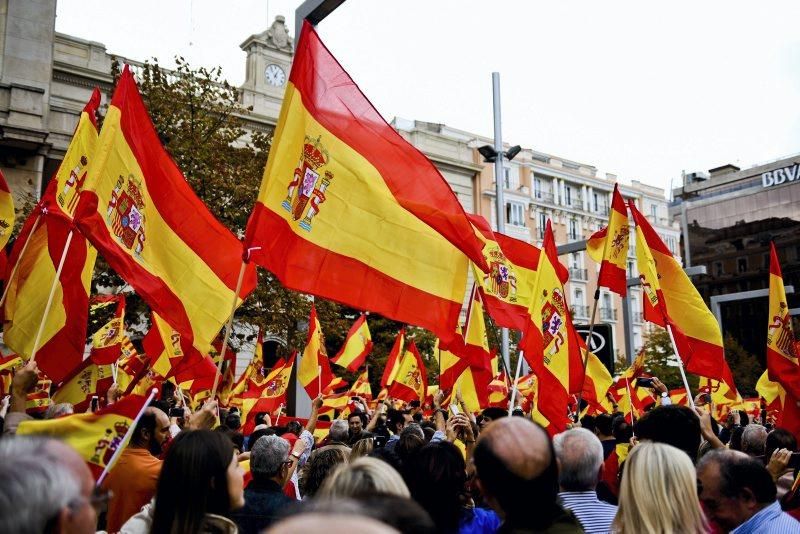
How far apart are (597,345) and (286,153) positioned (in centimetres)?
960

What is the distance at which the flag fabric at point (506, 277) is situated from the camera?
8.64 metres

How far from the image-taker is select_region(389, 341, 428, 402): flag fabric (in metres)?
13.7

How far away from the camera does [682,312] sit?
850 cm

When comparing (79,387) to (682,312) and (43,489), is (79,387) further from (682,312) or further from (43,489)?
(682,312)

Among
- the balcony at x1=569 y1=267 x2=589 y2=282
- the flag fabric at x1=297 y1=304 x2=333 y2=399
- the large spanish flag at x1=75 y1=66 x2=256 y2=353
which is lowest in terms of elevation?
the flag fabric at x1=297 y1=304 x2=333 y2=399

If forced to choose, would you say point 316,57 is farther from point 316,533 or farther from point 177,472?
point 316,533

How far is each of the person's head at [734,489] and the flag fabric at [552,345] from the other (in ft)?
11.9

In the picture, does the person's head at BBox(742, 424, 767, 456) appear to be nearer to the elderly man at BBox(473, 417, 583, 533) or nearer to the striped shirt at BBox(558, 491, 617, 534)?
the striped shirt at BBox(558, 491, 617, 534)

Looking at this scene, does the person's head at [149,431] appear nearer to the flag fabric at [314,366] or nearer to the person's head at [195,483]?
the person's head at [195,483]

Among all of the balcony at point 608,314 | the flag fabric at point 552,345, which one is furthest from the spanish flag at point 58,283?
the balcony at point 608,314

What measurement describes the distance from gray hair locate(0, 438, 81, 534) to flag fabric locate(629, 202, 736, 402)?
288 inches

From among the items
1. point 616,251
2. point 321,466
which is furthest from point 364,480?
point 616,251

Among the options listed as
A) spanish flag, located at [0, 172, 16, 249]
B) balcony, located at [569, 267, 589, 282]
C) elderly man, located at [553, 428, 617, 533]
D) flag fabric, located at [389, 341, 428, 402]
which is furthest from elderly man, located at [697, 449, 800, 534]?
balcony, located at [569, 267, 589, 282]

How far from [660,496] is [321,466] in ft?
6.82
